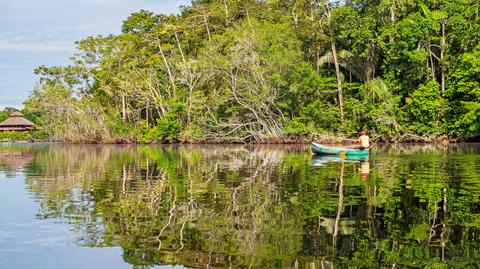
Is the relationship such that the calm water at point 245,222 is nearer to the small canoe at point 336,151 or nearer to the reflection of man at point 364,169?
the reflection of man at point 364,169

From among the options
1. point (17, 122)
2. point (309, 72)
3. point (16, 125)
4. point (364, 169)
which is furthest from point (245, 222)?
point (16, 125)

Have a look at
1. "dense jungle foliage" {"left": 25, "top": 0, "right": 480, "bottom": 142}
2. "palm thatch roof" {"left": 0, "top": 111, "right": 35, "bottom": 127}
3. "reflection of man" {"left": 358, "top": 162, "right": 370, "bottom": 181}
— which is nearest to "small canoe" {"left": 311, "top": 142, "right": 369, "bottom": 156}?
"reflection of man" {"left": 358, "top": 162, "right": 370, "bottom": 181}

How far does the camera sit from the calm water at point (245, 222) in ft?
21.7

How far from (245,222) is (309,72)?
31205 mm

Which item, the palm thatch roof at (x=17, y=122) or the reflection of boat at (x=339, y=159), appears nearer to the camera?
the reflection of boat at (x=339, y=159)

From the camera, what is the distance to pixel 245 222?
8.86m

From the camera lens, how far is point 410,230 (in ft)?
26.1

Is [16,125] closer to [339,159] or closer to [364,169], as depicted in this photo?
[339,159]

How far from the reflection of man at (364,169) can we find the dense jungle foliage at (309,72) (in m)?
17.9

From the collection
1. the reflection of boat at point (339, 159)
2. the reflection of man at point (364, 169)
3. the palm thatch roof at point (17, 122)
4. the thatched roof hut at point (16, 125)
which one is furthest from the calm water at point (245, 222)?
the thatched roof hut at point (16, 125)

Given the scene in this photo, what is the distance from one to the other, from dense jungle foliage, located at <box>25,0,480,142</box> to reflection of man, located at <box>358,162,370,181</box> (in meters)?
17.9

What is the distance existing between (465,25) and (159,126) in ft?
83.0

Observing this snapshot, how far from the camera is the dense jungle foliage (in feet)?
123

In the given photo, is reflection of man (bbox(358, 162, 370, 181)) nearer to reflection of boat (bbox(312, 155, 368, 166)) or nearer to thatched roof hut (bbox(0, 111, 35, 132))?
reflection of boat (bbox(312, 155, 368, 166))
